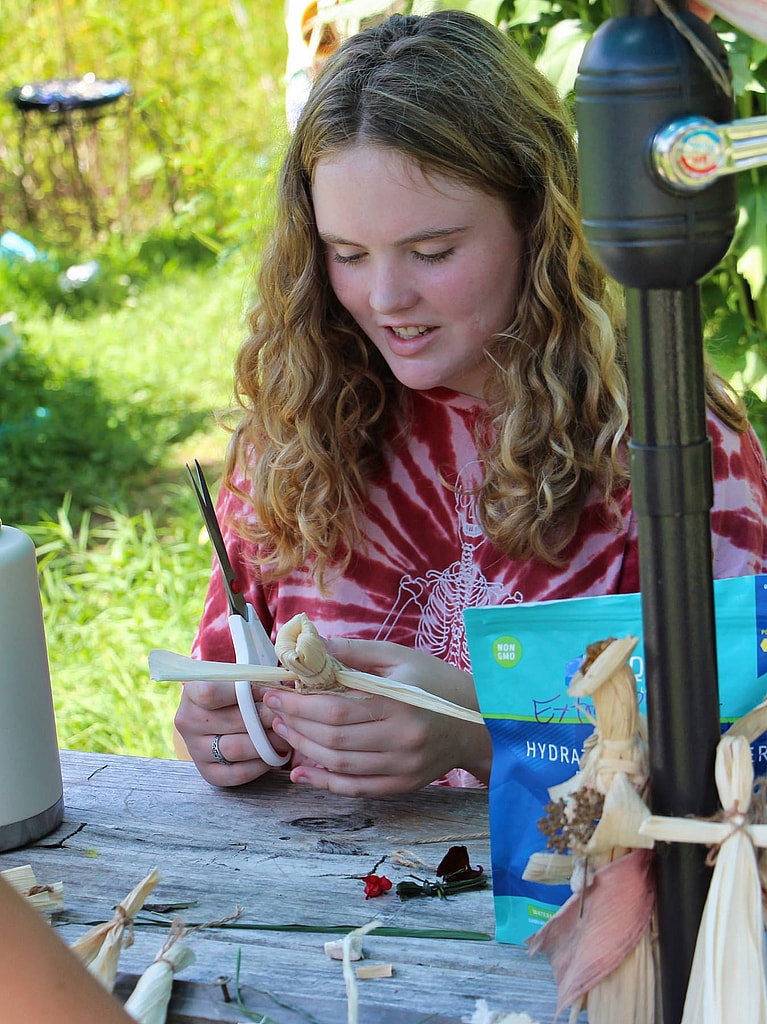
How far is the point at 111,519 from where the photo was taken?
12.9 feet

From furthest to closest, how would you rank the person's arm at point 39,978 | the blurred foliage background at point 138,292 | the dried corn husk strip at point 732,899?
the blurred foliage background at point 138,292 < the dried corn husk strip at point 732,899 < the person's arm at point 39,978

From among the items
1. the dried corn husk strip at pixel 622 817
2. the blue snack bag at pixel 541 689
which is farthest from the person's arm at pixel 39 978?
the blue snack bag at pixel 541 689

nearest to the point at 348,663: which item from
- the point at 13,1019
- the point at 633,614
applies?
the point at 633,614

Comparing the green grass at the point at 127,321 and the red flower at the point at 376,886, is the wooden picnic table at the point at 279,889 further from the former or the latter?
the green grass at the point at 127,321

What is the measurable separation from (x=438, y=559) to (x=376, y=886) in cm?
61

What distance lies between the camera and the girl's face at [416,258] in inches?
46.3

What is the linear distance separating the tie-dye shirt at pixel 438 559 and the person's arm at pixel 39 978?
0.88 metres

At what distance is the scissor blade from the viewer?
1.00 meters

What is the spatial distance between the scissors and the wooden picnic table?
0.04 m

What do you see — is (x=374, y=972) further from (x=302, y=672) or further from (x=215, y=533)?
(x=215, y=533)

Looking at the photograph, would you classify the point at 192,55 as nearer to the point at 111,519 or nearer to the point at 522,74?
the point at 111,519

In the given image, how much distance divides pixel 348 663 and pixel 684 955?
47 cm

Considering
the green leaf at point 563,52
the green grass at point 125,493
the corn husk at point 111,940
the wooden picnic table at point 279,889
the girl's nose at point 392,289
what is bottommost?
the green grass at point 125,493

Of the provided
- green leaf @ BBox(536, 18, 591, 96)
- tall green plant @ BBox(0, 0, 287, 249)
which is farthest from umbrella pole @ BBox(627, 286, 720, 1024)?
tall green plant @ BBox(0, 0, 287, 249)
